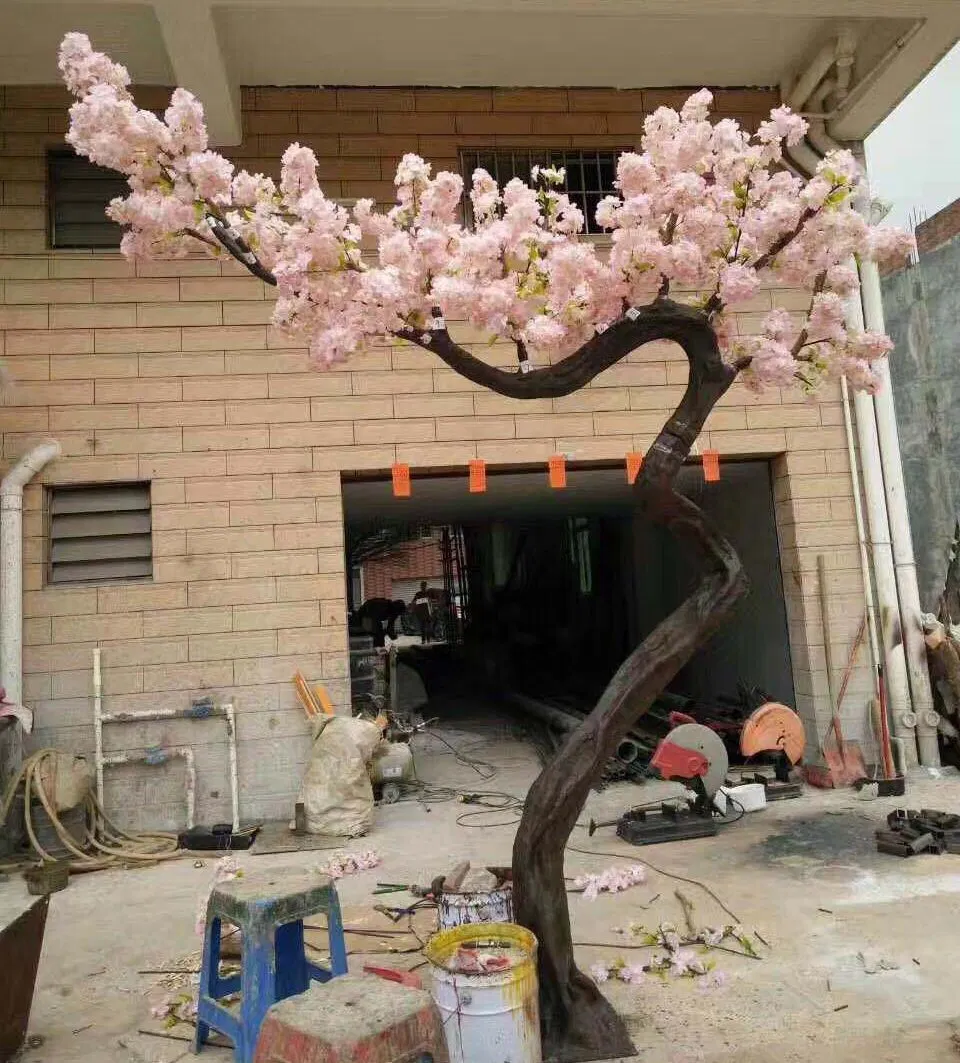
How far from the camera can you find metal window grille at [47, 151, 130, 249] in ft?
22.4

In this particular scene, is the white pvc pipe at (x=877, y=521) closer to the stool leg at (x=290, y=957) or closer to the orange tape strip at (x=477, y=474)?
the orange tape strip at (x=477, y=474)

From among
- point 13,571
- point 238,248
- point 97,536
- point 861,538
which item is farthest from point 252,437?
point 861,538

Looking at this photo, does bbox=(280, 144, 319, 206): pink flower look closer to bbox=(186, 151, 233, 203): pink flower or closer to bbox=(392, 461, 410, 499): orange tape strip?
bbox=(186, 151, 233, 203): pink flower

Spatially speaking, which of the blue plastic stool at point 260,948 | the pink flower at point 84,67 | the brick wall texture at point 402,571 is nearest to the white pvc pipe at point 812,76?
the pink flower at point 84,67

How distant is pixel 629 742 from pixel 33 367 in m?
5.67

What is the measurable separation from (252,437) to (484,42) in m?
3.53

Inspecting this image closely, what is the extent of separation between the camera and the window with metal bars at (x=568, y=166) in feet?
23.8

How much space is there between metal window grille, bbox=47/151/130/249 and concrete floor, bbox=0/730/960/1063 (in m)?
4.78

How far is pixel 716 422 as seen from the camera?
23.5 feet

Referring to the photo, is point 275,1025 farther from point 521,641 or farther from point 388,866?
point 521,641

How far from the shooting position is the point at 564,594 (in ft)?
46.4

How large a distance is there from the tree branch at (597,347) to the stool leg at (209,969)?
229 centimetres

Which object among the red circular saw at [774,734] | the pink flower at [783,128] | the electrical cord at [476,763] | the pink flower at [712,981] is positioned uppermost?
the pink flower at [783,128]

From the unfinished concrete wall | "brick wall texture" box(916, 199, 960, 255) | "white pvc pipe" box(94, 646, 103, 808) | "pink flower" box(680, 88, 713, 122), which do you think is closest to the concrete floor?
"white pvc pipe" box(94, 646, 103, 808)
